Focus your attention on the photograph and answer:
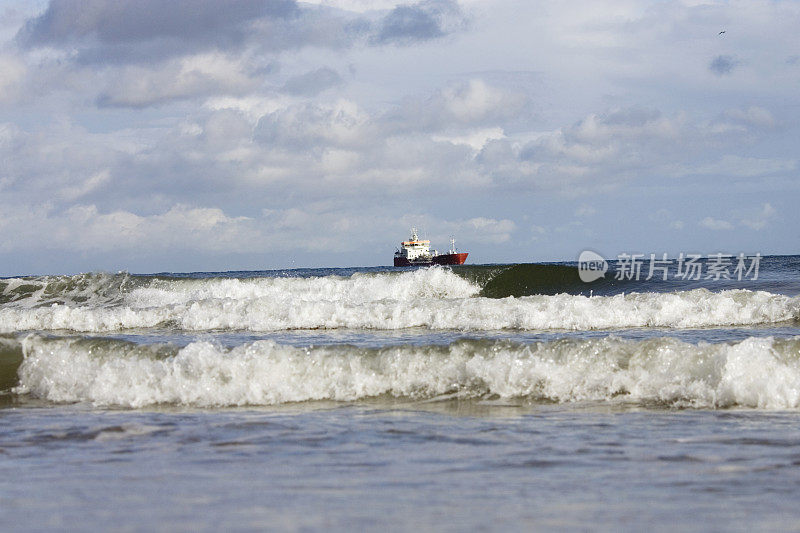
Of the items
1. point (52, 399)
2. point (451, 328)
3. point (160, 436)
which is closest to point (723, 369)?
point (160, 436)

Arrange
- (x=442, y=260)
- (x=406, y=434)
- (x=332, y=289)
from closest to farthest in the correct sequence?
(x=406, y=434)
(x=332, y=289)
(x=442, y=260)

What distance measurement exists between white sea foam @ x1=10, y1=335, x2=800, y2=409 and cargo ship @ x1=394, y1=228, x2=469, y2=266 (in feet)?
211

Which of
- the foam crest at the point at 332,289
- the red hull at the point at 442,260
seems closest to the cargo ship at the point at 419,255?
the red hull at the point at 442,260

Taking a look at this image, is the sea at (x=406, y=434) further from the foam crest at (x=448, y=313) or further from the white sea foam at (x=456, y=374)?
the foam crest at (x=448, y=313)

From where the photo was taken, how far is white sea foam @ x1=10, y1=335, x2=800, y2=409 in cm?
764

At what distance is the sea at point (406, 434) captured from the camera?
4.00 metres

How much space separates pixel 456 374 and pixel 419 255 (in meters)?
69.2

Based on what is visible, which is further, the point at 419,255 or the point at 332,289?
the point at 419,255

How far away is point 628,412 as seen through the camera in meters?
7.05

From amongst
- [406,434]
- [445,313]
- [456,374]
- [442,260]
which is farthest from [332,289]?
[442,260]

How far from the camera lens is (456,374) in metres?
8.54

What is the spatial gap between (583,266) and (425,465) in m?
26.0

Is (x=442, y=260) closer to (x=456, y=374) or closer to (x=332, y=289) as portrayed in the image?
(x=332, y=289)

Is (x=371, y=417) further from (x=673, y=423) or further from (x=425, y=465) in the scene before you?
(x=673, y=423)
